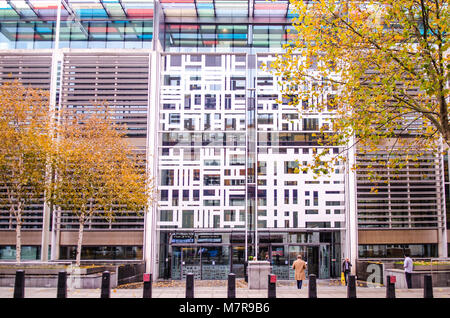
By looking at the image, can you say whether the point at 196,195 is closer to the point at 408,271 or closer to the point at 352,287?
the point at 408,271

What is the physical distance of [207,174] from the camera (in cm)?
2417

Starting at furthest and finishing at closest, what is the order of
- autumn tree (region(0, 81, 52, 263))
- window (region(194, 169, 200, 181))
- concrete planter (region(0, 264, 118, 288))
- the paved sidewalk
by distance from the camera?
window (region(194, 169, 200, 181)) → autumn tree (region(0, 81, 52, 263)) → concrete planter (region(0, 264, 118, 288)) → the paved sidewalk

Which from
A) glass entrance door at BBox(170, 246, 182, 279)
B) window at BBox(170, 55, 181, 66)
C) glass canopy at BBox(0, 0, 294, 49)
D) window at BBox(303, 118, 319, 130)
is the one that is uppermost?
glass canopy at BBox(0, 0, 294, 49)

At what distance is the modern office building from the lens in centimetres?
2347

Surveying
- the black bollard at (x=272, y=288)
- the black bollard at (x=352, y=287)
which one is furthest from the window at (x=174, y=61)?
the black bollard at (x=352, y=287)

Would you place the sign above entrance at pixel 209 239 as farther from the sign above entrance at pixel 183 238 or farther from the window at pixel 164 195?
the window at pixel 164 195

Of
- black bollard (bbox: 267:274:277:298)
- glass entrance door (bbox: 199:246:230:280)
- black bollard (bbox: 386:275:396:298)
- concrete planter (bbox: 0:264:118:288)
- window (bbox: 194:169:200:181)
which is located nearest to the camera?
black bollard (bbox: 267:274:277:298)

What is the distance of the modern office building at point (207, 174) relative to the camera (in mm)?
23469

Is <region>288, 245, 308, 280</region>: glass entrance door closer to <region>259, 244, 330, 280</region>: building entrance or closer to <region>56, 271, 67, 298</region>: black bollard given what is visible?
<region>259, 244, 330, 280</region>: building entrance

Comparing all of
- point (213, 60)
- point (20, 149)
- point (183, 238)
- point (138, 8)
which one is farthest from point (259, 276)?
point (138, 8)

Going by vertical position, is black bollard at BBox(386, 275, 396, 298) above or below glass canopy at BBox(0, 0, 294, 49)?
below

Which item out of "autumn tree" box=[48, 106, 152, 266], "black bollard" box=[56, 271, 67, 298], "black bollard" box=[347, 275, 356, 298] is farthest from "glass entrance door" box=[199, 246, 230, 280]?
"black bollard" box=[56, 271, 67, 298]

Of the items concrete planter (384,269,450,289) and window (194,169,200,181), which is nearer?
concrete planter (384,269,450,289)

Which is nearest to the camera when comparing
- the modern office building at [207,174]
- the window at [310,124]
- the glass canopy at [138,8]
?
the modern office building at [207,174]
